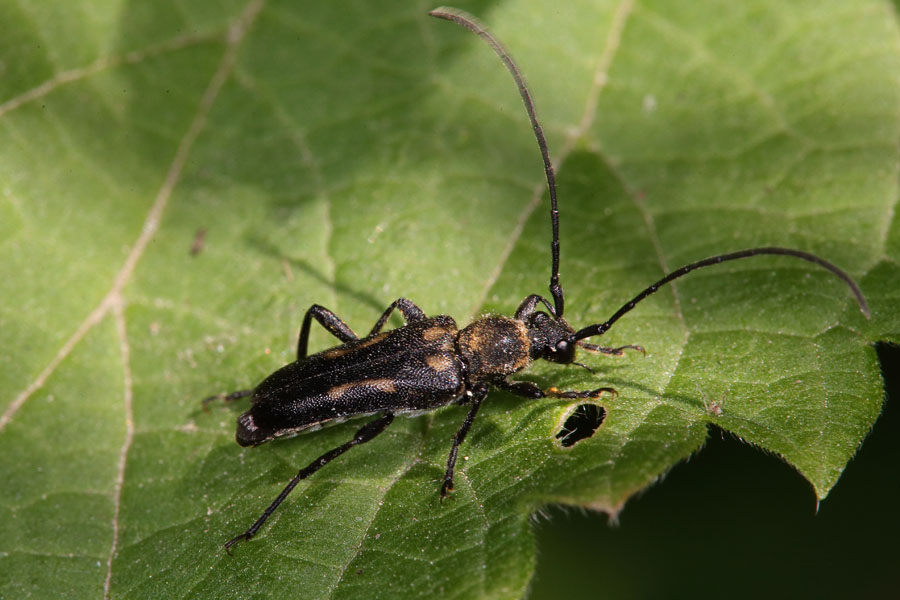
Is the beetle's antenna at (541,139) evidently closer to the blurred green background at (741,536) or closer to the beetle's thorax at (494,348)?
the beetle's thorax at (494,348)

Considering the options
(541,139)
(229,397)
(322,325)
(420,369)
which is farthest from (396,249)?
(229,397)

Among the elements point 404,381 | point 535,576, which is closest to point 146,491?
point 404,381

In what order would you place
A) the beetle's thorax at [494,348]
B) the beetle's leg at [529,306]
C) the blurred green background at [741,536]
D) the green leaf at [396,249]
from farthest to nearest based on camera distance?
the blurred green background at [741,536] < the beetle's leg at [529,306] < the beetle's thorax at [494,348] < the green leaf at [396,249]

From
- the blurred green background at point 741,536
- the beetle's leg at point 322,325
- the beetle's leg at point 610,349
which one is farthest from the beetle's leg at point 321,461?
the blurred green background at point 741,536

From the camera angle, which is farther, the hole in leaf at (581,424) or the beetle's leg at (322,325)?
the beetle's leg at (322,325)

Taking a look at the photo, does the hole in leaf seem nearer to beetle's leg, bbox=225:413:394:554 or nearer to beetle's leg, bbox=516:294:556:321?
beetle's leg, bbox=516:294:556:321

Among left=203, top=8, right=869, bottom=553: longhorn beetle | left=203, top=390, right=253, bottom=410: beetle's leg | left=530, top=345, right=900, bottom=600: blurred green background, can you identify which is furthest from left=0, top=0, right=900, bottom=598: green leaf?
left=530, top=345, right=900, bottom=600: blurred green background
